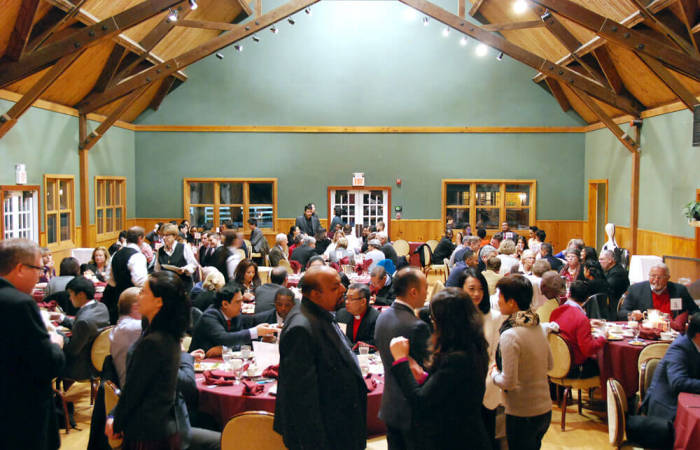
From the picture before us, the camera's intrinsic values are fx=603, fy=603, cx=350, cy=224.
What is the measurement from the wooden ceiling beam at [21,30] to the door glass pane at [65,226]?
385 cm

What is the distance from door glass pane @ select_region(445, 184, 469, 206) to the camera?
15344mm

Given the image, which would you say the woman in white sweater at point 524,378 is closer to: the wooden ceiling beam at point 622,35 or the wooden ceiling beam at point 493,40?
the wooden ceiling beam at point 622,35

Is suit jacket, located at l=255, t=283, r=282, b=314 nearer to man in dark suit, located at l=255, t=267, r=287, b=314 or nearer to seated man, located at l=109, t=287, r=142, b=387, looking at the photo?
man in dark suit, located at l=255, t=267, r=287, b=314

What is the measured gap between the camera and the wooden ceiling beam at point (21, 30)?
8227mm

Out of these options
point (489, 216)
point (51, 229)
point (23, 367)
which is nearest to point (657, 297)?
point (23, 367)

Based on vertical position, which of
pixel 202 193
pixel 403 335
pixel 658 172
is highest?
pixel 658 172

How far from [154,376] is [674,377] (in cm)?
319

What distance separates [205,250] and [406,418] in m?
7.14

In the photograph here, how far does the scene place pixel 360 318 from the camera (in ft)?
16.5

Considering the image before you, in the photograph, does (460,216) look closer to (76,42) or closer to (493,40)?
(493,40)

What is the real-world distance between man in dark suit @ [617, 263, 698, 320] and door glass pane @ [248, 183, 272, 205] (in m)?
10.4

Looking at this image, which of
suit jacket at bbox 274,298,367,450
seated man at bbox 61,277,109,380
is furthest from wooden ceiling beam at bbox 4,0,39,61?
suit jacket at bbox 274,298,367,450

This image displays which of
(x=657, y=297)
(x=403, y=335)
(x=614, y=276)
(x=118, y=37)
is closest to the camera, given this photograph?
(x=403, y=335)

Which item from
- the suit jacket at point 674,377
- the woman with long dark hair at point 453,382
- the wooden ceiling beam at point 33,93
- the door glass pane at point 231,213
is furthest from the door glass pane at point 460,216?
the woman with long dark hair at point 453,382
